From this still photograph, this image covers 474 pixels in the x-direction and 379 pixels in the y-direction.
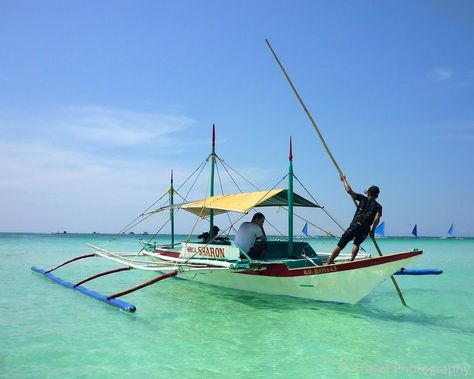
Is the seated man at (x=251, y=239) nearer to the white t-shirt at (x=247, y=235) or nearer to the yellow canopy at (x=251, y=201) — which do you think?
the white t-shirt at (x=247, y=235)

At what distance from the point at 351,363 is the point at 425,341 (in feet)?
7.34

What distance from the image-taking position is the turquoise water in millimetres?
6672

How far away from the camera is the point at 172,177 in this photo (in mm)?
21359

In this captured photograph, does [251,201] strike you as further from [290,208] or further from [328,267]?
[328,267]

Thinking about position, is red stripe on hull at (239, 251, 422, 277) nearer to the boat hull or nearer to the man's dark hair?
the boat hull

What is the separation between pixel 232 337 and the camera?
329 inches

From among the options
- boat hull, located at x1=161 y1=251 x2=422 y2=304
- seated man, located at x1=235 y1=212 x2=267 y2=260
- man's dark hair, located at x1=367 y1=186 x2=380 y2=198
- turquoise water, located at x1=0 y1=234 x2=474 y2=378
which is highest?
man's dark hair, located at x1=367 y1=186 x2=380 y2=198

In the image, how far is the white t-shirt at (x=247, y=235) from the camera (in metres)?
11.9

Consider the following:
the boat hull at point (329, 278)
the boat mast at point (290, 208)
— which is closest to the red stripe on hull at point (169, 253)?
the boat hull at point (329, 278)

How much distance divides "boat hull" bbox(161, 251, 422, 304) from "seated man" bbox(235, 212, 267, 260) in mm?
551

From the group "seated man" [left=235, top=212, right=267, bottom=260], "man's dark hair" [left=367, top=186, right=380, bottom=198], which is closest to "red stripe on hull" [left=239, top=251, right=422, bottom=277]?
"seated man" [left=235, top=212, right=267, bottom=260]

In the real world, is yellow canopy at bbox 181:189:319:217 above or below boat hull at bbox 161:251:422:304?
above

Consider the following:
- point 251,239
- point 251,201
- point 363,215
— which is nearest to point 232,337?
point 251,239

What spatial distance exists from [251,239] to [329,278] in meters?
2.68
